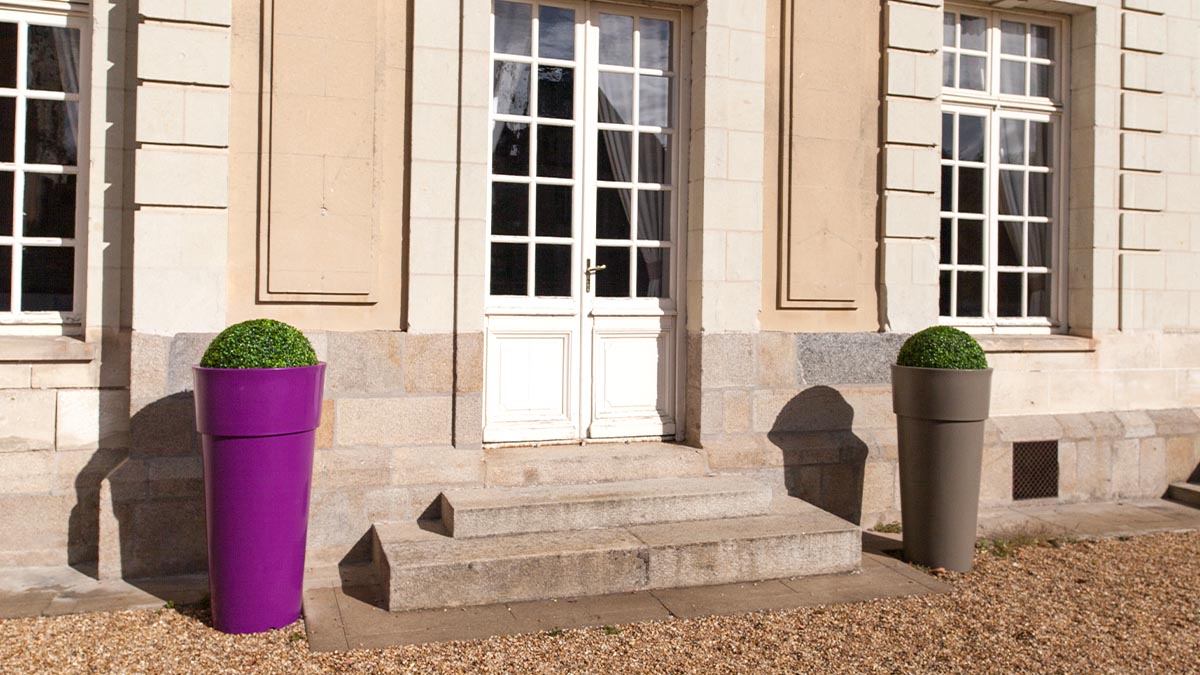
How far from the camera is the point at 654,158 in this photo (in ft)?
19.8

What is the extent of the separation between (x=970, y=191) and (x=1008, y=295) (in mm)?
802

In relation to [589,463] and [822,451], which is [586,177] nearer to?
[589,463]

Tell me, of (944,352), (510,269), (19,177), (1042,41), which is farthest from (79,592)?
(1042,41)

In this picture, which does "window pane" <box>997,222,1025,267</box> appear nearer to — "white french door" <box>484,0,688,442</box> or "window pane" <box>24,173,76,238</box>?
"white french door" <box>484,0,688,442</box>

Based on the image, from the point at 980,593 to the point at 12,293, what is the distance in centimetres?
514

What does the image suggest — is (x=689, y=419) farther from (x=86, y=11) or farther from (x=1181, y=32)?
(x=1181, y=32)

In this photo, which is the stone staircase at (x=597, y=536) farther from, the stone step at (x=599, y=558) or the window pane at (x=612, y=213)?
the window pane at (x=612, y=213)

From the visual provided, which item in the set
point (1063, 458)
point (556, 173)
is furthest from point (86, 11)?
point (1063, 458)

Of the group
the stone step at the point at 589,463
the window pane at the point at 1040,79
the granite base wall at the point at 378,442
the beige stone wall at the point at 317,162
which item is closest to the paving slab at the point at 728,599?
the stone step at the point at 589,463

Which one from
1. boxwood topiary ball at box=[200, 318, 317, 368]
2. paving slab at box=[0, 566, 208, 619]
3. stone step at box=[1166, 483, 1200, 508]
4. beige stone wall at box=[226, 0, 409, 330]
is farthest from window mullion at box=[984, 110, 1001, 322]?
paving slab at box=[0, 566, 208, 619]

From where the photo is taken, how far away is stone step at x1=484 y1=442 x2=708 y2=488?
5.34m

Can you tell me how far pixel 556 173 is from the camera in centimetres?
577

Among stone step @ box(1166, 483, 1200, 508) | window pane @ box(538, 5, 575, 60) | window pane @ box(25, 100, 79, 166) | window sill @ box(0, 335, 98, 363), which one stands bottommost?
stone step @ box(1166, 483, 1200, 508)

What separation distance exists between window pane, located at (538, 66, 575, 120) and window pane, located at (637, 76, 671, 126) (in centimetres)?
43
